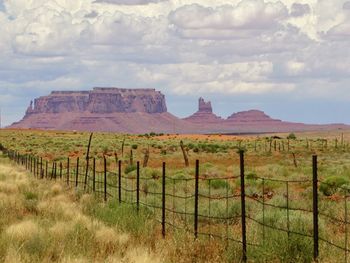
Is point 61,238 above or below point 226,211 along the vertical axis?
below

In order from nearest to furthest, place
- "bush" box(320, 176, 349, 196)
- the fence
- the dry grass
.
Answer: the dry grass < the fence < "bush" box(320, 176, 349, 196)

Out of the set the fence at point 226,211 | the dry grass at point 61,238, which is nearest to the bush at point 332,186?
the fence at point 226,211

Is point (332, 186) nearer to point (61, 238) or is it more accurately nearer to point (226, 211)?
point (226, 211)

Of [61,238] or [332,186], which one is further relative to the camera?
[332,186]

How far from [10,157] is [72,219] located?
42.5 meters

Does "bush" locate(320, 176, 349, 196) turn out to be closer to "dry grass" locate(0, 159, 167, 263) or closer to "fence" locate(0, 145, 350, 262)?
"fence" locate(0, 145, 350, 262)

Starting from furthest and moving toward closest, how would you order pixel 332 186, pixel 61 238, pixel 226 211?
pixel 332 186 → pixel 226 211 → pixel 61 238

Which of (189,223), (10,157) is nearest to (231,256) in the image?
(189,223)

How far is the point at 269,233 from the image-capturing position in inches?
479

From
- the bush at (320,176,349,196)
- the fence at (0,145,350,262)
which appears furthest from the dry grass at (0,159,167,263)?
the bush at (320,176,349,196)

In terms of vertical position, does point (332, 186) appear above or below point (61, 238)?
above

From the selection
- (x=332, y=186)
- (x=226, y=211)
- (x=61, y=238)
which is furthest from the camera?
(x=332, y=186)

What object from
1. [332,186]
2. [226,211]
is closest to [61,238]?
[226,211]

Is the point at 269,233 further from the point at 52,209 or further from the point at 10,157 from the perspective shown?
the point at 10,157
